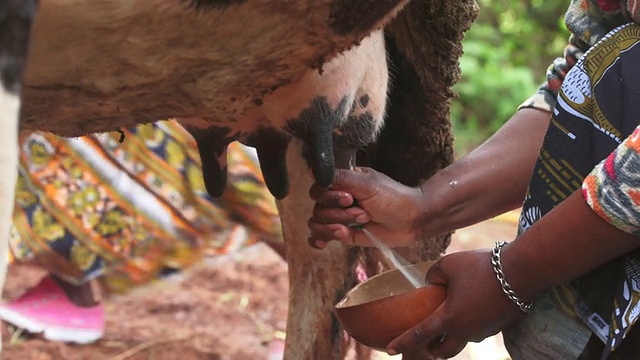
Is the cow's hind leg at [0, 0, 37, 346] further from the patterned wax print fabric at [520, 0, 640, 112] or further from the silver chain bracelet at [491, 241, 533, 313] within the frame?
the patterned wax print fabric at [520, 0, 640, 112]

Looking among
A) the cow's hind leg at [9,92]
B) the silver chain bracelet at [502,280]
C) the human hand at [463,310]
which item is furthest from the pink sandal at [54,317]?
the cow's hind leg at [9,92]

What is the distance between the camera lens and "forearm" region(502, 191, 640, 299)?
1.14 m

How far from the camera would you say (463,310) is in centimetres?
124

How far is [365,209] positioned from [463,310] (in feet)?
0.99

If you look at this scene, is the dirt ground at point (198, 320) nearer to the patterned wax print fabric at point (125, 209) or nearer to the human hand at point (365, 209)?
the patterned wax print fabric at point (125, 209)

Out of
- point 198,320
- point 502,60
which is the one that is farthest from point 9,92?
point 502,60

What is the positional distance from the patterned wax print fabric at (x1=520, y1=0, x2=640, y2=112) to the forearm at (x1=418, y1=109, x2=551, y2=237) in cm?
6

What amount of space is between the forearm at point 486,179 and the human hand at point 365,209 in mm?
38

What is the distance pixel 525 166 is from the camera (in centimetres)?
156

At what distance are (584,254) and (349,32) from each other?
428 mm

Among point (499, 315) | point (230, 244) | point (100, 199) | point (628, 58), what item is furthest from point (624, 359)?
point (100, 199)

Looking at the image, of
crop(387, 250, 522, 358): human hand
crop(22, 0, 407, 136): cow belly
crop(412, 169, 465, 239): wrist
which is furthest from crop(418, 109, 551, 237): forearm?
crop(22, 0, 407, 136): cow belly

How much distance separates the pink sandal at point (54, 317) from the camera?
8.77 ft

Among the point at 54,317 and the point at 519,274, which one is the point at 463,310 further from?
the point at 54,317
